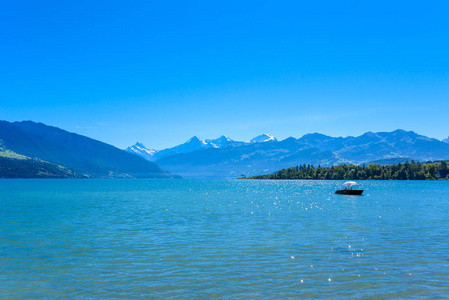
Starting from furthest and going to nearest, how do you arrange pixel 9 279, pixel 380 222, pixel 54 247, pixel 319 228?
pixel 380 222 < pixel 319 228 < pixel 54 247 < pixel 9 279

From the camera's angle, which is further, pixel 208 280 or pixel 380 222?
pixel 380 222

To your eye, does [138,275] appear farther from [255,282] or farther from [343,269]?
[343,269]

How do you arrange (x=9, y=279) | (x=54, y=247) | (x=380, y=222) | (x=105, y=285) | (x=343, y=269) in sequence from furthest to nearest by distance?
(x=380, y=222) < (x=54, y=247) < (x=343, y=269) < (x=9, y=279) < (x=105, y=285)

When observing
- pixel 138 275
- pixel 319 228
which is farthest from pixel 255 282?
pixel 319 228

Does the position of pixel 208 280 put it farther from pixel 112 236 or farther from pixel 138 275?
pixel 112 236

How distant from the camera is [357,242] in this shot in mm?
40188

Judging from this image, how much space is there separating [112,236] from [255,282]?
2502 cm

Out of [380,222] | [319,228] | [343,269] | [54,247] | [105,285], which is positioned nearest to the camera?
[105,285]

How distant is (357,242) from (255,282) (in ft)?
64.0

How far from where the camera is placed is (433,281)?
994 inches

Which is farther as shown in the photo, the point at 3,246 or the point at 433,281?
the point at 3,246

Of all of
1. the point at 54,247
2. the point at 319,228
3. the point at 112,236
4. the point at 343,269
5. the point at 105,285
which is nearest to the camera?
the point at 105,285

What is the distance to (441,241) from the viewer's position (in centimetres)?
3975

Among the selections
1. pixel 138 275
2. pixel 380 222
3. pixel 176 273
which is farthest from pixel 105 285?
pixel 380 222
